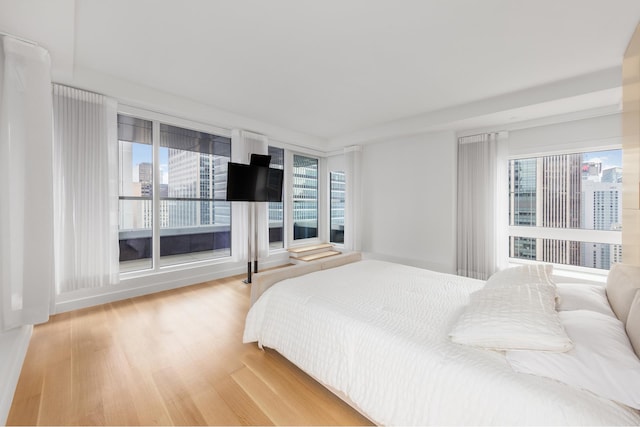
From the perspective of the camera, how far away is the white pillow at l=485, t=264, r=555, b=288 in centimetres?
169

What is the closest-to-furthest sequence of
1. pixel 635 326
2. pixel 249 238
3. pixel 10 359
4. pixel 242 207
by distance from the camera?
pixel 635 326, pixel 10 359, pixel 249 238, pixel 242 207

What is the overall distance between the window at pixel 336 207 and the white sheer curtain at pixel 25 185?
4417 mm

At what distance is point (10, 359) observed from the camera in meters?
1.73

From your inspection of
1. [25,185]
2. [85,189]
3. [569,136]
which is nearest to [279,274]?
[25,185]

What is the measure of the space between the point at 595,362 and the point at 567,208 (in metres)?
3.40

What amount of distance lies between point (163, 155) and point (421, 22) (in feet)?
11.7

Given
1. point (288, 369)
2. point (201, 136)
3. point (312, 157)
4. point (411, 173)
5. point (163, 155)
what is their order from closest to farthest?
point (288, 369) < point (163, 155) < point (201, 136) < point (411, 173) < point (312, 157)

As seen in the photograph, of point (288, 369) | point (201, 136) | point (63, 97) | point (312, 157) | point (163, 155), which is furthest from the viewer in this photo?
point (312, 157)

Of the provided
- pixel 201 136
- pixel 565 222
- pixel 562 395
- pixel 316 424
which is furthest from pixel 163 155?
pixel 565 222

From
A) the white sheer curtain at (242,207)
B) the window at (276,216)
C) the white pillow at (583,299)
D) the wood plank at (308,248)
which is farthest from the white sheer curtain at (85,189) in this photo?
the white pillow at (583,299)

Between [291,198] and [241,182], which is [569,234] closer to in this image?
[291,198]

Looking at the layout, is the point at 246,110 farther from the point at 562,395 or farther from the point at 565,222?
the point at 565,222

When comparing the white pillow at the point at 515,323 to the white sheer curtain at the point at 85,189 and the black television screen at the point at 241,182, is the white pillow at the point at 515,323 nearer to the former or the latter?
the black television screen at the point at 241,182

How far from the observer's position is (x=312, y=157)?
572cm
